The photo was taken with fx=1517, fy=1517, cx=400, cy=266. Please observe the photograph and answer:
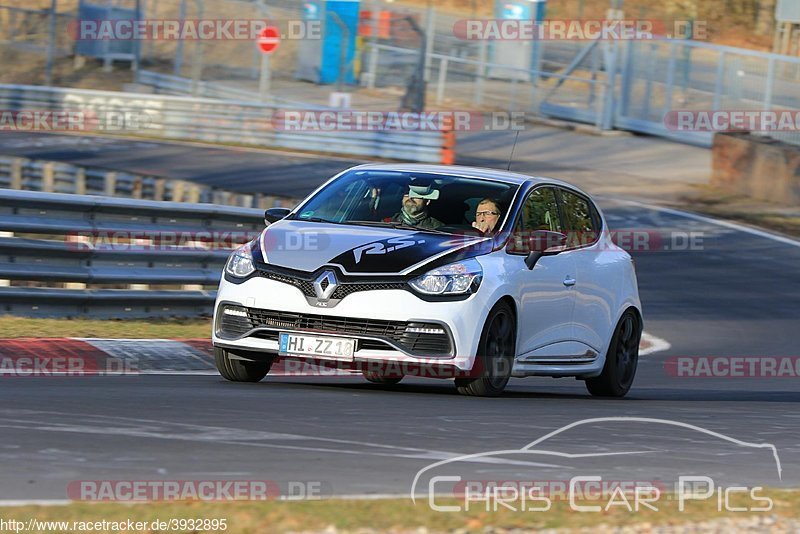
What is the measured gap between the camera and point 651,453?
7.38 metres

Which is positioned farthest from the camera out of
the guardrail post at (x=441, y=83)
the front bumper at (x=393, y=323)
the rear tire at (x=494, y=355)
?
the guardrail post at (x=441, y=83)

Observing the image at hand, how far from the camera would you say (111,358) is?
10719 millimetres

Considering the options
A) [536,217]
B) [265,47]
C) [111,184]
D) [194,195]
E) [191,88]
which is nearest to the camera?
[536,217]

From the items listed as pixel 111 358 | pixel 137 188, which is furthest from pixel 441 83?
pixel 111 358

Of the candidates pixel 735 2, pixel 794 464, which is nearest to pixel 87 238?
pixel 794 464

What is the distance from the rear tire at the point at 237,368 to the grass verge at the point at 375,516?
4133 millimetres

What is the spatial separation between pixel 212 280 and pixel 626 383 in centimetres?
401

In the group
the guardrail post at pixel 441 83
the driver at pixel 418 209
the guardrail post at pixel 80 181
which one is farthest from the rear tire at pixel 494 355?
the guardrail post at pixel 441 83

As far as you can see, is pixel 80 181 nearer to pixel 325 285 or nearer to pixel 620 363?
pixel 620 363

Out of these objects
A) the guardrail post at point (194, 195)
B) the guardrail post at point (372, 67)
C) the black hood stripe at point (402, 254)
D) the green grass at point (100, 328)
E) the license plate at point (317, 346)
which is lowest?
the guardrail post at point (194, 195)

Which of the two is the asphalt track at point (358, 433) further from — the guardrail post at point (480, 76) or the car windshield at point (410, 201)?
the guardrail post at point (480, 76)

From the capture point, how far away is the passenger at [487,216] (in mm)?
9727

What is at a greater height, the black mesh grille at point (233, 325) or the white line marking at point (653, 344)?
the black mesh grille at point (233, 325)

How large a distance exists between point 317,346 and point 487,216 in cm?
155
